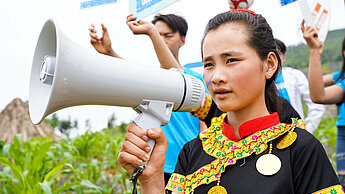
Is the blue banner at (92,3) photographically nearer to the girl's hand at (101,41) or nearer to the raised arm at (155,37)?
the girl's hand at (101,41)

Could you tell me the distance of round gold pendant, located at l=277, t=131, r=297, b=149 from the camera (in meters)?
0.97

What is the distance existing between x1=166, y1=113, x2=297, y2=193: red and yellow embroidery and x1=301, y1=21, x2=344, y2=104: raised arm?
0.95 metres

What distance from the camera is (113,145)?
16.1ft

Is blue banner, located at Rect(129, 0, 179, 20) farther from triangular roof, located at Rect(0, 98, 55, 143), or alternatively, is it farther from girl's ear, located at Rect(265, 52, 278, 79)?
triangular roof, located at Rect(0, 98, 55, 143)

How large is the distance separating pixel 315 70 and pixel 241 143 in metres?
1.08

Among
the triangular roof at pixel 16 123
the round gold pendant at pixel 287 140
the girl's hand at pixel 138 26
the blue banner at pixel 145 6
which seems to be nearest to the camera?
the round gold pendant at pixel 287 140

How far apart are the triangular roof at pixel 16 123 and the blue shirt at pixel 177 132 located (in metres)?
7.01

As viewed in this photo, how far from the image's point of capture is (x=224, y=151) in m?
1.09

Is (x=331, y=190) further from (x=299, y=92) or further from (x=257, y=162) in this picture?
(x=299, y=92)

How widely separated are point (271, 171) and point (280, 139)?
13 cm

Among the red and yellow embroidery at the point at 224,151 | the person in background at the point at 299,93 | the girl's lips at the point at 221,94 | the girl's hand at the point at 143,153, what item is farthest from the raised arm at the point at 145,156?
the person in background at the point at 299,93

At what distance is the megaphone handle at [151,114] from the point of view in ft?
3.38

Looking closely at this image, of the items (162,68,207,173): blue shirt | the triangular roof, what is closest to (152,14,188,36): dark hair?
(162,68,207,173): blue shirt

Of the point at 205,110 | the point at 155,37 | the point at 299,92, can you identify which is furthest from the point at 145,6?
the point at 299,92
